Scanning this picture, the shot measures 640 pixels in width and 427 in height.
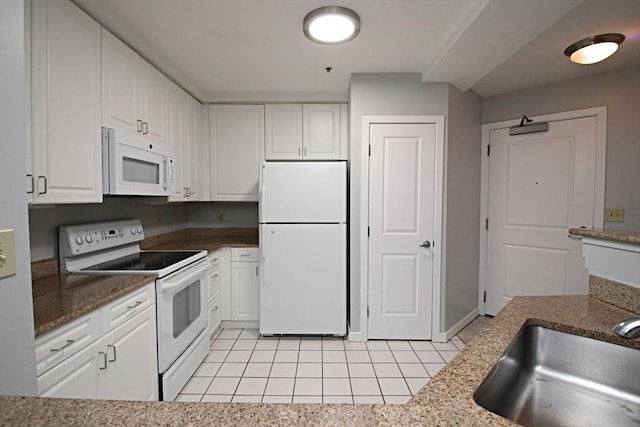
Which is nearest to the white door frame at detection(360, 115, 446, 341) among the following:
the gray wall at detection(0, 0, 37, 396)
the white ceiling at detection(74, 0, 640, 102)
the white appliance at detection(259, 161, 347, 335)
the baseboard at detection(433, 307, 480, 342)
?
Answer: the baseboard at detection(433, 307, 480, 342)

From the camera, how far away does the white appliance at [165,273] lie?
5.80 feet

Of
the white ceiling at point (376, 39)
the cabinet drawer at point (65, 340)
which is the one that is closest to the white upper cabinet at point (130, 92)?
the white ceiling at point (376, 39)

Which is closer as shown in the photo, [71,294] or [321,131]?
[71,294]

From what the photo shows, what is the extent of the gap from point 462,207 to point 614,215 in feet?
3.79

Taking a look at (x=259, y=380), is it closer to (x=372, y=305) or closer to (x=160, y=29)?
(x=372, y=305)

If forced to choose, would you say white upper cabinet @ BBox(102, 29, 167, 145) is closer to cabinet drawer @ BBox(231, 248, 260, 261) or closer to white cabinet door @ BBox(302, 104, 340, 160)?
cabinet drawer @ BBox(231, 248, 260, 261)

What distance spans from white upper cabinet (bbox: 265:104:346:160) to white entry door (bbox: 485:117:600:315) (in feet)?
5.40

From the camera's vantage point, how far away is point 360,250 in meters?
2.64

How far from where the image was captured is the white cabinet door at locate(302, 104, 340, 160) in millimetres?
3074

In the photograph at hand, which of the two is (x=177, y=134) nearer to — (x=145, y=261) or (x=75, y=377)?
(x=145, y=261)

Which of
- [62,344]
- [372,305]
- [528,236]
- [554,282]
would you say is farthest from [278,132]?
[554,282]

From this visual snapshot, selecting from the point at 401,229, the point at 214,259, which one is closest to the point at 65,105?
the point at 214,259

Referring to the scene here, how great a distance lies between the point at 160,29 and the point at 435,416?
2406 millimetres

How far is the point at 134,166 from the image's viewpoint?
1922 millimetres
